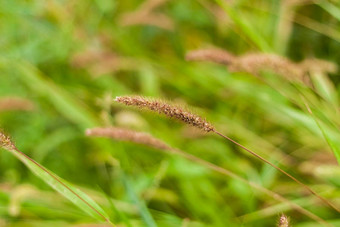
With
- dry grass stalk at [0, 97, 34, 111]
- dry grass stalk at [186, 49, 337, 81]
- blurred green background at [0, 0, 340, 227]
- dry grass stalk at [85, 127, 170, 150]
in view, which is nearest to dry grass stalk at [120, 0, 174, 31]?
blurred green background at [0, 0, 340, 227]

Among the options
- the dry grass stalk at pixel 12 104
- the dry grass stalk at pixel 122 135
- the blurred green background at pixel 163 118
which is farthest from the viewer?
the dry grass stalk at pixel 12 104

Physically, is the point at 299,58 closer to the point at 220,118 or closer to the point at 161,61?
the point at 220,118

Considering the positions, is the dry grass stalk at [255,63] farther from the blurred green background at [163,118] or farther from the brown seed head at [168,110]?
the brown seed head at [168,110]

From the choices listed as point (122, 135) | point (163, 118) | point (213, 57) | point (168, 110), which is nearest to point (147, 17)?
point (163, 118)

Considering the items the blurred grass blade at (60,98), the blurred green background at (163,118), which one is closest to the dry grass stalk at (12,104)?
the blurred green background at (163,118)

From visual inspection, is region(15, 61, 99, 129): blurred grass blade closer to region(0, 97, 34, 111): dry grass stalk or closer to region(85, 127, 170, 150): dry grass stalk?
region(0, 97, 34, 111): dry grass stalk

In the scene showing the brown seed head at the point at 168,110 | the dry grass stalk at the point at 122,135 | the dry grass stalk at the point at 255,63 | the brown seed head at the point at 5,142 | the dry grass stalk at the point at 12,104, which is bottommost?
the brown seed head at the point at 5,142
